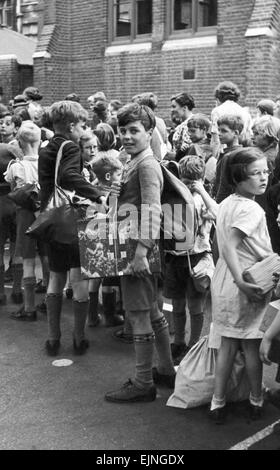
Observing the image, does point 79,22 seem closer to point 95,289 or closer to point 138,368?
point 95,289

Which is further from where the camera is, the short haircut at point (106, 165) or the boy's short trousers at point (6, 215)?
the boy's short trousers at point (6, 215)

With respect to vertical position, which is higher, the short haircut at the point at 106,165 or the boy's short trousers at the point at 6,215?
the short haircut at the point at 106,165

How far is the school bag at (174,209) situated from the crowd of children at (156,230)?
14 centimetres

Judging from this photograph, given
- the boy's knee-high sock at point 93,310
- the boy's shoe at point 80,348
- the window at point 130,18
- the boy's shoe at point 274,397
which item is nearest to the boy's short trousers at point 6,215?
the boy's knee-high sock at point 93,310

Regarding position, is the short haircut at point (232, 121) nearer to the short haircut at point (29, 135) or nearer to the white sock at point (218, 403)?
the short haircut at point (29, 135)

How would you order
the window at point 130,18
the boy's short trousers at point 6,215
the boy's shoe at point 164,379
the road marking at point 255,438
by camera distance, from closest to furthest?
the road marking at point 255,438 < the boy's shoe at point 164,379 < the boy's short trousers at point 6,215 < the window at point 130,18

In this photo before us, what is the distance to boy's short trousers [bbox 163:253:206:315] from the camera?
4.91 m

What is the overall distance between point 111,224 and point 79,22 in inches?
534

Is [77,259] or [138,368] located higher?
[77,259]

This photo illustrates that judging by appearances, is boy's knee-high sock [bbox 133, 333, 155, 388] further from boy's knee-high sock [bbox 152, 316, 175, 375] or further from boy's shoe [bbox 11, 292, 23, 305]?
boy's shoe [bbox 11, 292, 23, 305]

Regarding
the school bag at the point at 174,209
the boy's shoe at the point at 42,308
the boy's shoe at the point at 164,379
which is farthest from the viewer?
the boy's shoe at the point at 42,308

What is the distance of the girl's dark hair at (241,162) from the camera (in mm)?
3725

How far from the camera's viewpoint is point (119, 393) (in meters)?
4.23

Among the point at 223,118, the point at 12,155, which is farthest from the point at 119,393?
the point at 12,155
